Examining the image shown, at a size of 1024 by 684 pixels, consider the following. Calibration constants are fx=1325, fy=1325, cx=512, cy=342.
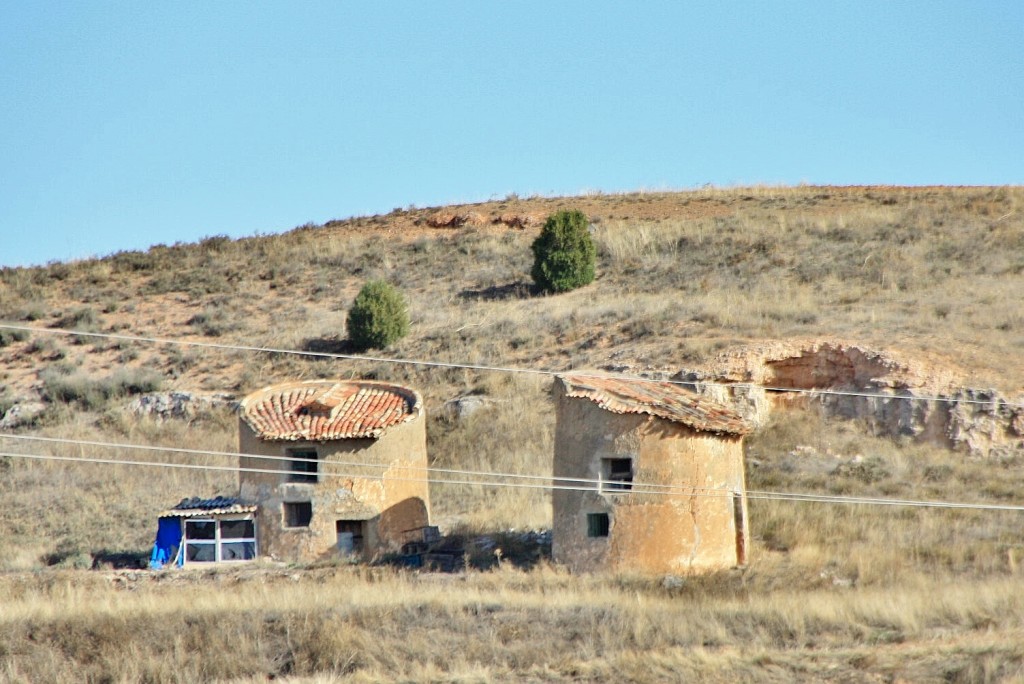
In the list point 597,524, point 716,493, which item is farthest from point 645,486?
point 716,493

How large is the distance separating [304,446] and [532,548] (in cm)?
578

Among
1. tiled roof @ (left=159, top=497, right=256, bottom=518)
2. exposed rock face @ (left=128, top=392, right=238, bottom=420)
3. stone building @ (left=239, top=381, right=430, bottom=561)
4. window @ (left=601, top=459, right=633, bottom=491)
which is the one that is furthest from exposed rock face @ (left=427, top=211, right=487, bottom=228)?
window @ (left=601, top=459, right=633, bottom=491)

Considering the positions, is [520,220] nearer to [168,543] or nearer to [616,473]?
[168,543]

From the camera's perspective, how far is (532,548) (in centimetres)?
2900

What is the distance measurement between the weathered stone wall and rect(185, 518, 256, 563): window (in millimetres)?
420

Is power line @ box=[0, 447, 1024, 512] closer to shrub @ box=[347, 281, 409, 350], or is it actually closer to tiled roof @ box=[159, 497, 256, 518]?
tiled roof @ box=[159, 497, 256, 518]

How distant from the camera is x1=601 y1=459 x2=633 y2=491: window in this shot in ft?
88.7

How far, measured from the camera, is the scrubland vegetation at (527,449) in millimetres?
22062

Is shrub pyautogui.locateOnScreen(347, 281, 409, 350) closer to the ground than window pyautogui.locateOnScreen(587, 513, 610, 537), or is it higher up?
higher up

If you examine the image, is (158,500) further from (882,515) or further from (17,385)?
(882,515)

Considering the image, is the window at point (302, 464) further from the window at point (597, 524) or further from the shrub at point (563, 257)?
the shrub at point (563, 257)

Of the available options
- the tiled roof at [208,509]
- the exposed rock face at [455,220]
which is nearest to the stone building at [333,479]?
the tiled roof at [208,509]

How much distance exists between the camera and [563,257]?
50938mm

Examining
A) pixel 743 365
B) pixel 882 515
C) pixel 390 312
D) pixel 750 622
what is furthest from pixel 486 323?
pixel 750 622
